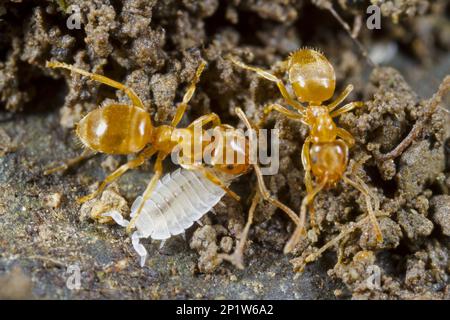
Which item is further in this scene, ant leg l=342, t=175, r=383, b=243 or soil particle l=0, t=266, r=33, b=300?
ant leg l=342, t=175, r=383, b=243

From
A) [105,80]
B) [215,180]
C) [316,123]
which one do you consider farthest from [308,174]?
[105,80]

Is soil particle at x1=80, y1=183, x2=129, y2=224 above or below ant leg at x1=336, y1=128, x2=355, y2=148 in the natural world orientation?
below

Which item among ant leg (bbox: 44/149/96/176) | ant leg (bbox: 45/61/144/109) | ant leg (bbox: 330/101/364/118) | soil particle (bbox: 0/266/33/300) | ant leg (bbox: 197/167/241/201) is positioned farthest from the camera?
ant leg (bbox: 44/149/96/176)

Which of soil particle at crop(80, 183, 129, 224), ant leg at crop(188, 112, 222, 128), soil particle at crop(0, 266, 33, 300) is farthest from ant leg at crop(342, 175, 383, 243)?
soil particle at crop(0, 266, 33, 300)

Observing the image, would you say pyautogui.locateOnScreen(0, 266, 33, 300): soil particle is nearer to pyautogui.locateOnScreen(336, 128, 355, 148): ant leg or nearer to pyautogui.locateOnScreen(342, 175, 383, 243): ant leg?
pyautogui.locateOnScreen(342, 175, 383, 243): ant leg

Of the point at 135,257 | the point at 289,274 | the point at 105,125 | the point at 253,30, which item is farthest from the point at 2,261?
the point at 253,30

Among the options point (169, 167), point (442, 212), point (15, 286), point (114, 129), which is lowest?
point (15, 286)

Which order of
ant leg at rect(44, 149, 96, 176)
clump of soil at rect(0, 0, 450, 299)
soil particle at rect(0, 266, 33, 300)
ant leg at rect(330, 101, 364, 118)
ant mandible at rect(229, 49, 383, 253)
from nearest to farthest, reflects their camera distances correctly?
soil particle at rect(0, 266, 33, 300) → clump of soil at rect(0, 0, 450, 299) → ant mandible at rect(229, 49, 383, 253) → ant leg at rect(330, 101, 364, 118) → ant leg at rect(44, 149, 96, 176)

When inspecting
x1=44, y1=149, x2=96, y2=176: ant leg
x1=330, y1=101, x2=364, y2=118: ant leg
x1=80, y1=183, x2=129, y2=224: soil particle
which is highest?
x1=330, y1=101, x2=364, y2=118: ant leg

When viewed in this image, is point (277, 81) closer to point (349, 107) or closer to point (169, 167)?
point (349, 107)
